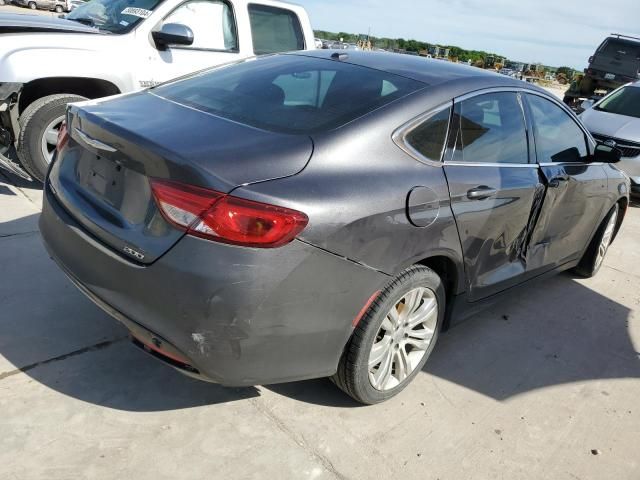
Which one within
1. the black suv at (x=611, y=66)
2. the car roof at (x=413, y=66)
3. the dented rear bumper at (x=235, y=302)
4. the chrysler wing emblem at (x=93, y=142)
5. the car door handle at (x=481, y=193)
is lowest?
the dented rear bumper at (x=235, y=302)

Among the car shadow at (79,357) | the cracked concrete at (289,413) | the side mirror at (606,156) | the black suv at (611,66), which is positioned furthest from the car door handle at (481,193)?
the black suv at (611,66)

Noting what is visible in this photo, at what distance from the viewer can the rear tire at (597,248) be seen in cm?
459

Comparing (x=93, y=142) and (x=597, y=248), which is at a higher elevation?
(x=93, y=142)

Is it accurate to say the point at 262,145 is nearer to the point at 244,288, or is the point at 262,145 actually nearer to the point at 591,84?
the point at 244,288

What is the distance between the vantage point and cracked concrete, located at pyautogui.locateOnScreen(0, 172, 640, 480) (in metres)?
2.27

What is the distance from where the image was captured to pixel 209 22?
5.70 meters

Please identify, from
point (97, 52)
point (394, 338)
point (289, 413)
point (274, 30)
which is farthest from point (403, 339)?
point (274, 30)

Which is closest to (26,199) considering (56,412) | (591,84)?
(56,412)

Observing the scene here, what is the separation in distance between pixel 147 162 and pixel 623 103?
8.97 metres

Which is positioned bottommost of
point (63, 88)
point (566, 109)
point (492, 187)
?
point (63, 88)

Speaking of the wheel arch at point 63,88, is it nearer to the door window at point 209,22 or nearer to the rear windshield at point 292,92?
the door window at point 209,22

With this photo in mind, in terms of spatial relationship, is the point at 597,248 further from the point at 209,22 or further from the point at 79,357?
the point at 209,22

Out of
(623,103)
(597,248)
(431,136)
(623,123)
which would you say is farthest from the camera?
(623,103)

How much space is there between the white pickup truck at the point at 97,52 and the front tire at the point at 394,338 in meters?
3.46
